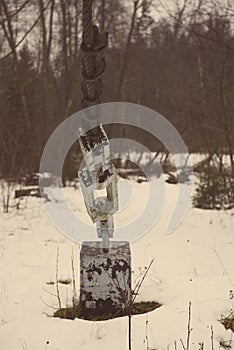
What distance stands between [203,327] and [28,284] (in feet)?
6.31

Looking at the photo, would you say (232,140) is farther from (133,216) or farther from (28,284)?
(28,284)

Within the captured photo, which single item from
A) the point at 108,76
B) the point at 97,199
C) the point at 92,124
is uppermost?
the point at 108,76

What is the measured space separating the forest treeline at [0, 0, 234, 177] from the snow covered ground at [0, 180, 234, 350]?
7.05 ft

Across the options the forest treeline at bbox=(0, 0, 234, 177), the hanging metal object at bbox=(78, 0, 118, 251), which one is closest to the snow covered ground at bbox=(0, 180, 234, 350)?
the hanging metal object at bbox=(78, 0, 118, 251)

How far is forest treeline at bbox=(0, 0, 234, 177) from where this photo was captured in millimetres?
8367

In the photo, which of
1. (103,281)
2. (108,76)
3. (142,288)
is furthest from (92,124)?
(108,76)

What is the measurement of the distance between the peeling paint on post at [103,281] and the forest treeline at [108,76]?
4.15m

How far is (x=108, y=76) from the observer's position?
1978 centimetres

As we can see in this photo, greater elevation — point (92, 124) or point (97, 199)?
point (92, 124)

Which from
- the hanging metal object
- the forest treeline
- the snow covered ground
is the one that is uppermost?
the forest treeline

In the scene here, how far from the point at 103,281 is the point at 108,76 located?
55.4ft

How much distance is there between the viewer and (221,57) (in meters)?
8.55

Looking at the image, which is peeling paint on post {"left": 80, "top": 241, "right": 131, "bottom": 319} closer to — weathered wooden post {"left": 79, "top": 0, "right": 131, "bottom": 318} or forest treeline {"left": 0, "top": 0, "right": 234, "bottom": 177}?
weathered wooden post {"left": 79, "top": 0, "right": 131, "bottom": 318}

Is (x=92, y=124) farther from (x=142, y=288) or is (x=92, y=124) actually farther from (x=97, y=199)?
(x=142, y=288)
